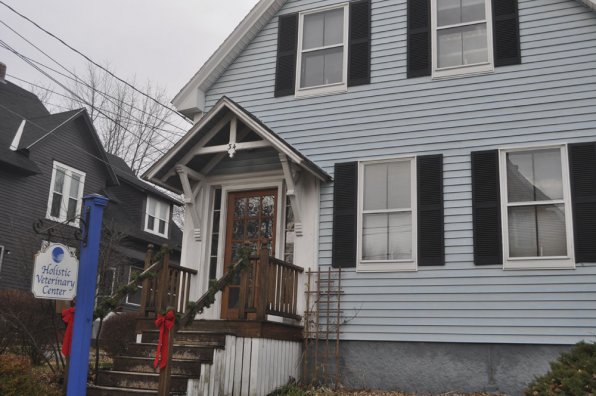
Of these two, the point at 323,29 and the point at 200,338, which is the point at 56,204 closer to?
the point at 323,29

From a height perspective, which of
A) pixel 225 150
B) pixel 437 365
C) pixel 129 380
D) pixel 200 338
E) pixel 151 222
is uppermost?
pixel 151 222

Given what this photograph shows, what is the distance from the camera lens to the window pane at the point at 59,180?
20453 millimetres

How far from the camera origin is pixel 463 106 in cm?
955

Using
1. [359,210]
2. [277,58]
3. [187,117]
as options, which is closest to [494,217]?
[359,210]

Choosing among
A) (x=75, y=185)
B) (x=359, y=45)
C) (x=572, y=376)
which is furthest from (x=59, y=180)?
(x=572, y=376)

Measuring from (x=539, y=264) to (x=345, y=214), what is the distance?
289 cm

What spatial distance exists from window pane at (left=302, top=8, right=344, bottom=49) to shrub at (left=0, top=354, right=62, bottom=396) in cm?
683

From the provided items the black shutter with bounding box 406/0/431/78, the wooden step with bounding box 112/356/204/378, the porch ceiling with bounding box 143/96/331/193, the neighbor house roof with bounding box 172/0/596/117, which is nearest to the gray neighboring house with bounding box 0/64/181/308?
the neighbor house roof with bounding box 172/0/596/117

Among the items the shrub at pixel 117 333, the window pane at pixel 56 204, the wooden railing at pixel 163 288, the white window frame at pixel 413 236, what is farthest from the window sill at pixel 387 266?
the window pane at pixel 56 204

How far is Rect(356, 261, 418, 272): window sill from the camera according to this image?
30.3ft

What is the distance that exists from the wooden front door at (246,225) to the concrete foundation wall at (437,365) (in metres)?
1.78

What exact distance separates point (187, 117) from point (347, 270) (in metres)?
4.41

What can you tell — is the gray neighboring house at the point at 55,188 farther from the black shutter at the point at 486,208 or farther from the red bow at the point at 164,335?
the black shutter at the point at 486,208

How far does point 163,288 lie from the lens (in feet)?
30.0
